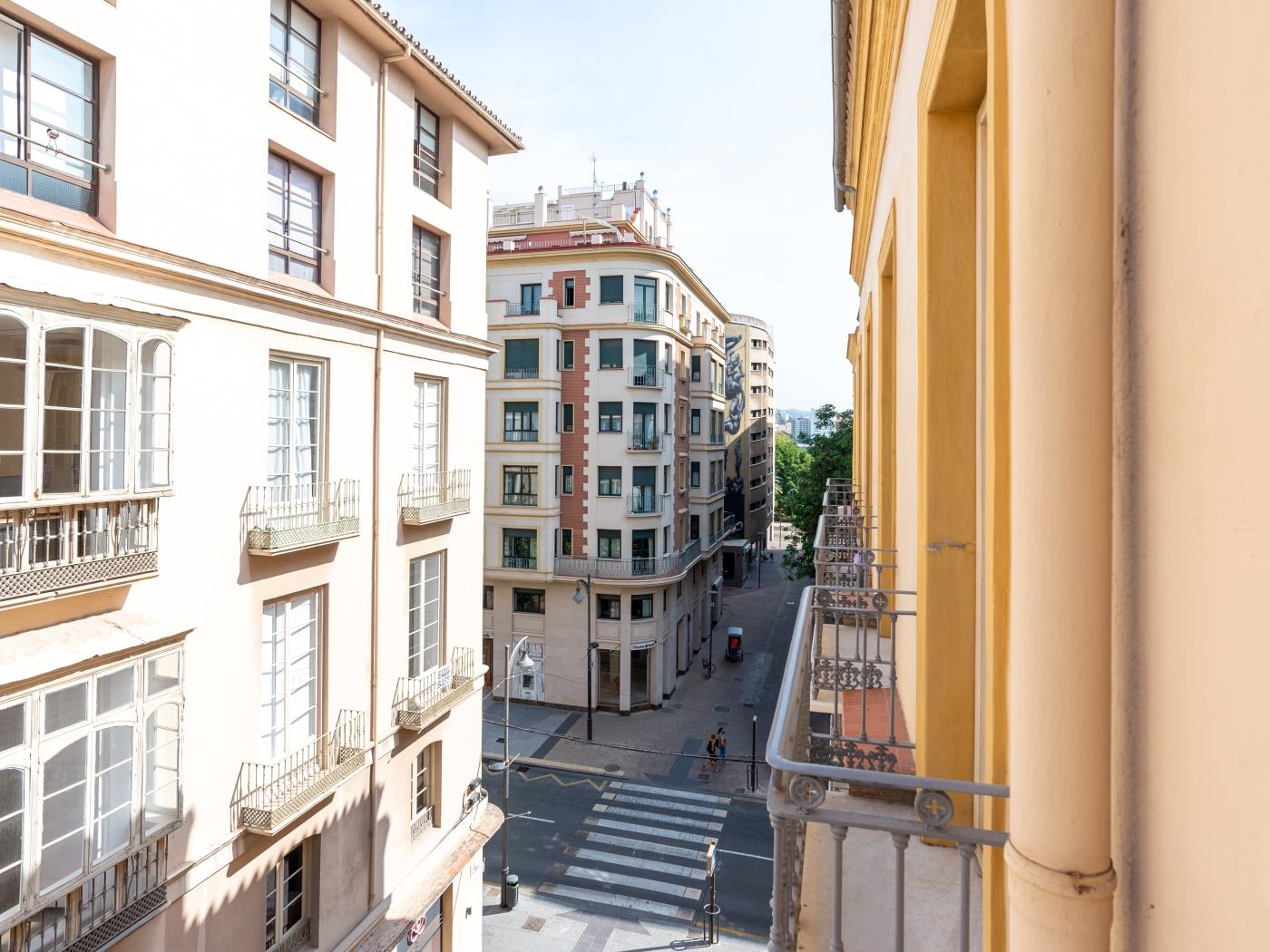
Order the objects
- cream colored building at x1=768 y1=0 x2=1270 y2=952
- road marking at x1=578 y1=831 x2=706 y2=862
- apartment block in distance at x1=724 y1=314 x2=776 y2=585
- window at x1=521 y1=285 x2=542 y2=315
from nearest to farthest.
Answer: cream colored building at x1=768 y1=0 x2=1270 y2=952 < road marking at x1=578 y1=831 x2=706 y2=862 < window at x1=521 y1=285 x2=542 y2=315 < apartment block in distance at x1=724 y1=314 x2=776 y2=585

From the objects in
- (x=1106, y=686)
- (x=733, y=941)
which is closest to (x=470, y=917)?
(x=733, y=941)

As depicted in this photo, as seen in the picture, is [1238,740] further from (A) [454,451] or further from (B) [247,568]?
(A) [454,451]

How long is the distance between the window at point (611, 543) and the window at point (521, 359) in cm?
662

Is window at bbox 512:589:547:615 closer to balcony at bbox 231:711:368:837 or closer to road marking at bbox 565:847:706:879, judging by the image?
road marking at bbox 565:847:706:879

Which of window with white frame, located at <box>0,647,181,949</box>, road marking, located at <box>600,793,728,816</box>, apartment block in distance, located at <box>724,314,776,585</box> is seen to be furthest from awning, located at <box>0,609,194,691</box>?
apartment block in distance, located at <box>724,314,776,585</box>

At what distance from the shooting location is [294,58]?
12.0 m

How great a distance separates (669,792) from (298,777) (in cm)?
1493

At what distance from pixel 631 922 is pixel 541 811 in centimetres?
590

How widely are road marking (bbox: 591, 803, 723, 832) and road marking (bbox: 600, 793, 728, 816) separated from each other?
0.42 m

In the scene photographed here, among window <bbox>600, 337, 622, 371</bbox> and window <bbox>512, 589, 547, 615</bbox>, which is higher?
window <bbox>600, 337, 622, 371</bbox>

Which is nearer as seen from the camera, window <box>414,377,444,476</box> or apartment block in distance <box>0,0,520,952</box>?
apartment block in distance <box>0,0,520,952</box>

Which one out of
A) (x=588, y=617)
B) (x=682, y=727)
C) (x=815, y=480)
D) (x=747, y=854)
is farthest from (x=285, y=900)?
(x=815, y=480)

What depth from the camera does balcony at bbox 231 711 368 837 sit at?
10.6m

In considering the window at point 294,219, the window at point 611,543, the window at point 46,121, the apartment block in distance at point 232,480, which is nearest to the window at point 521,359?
the window at point 611,543
